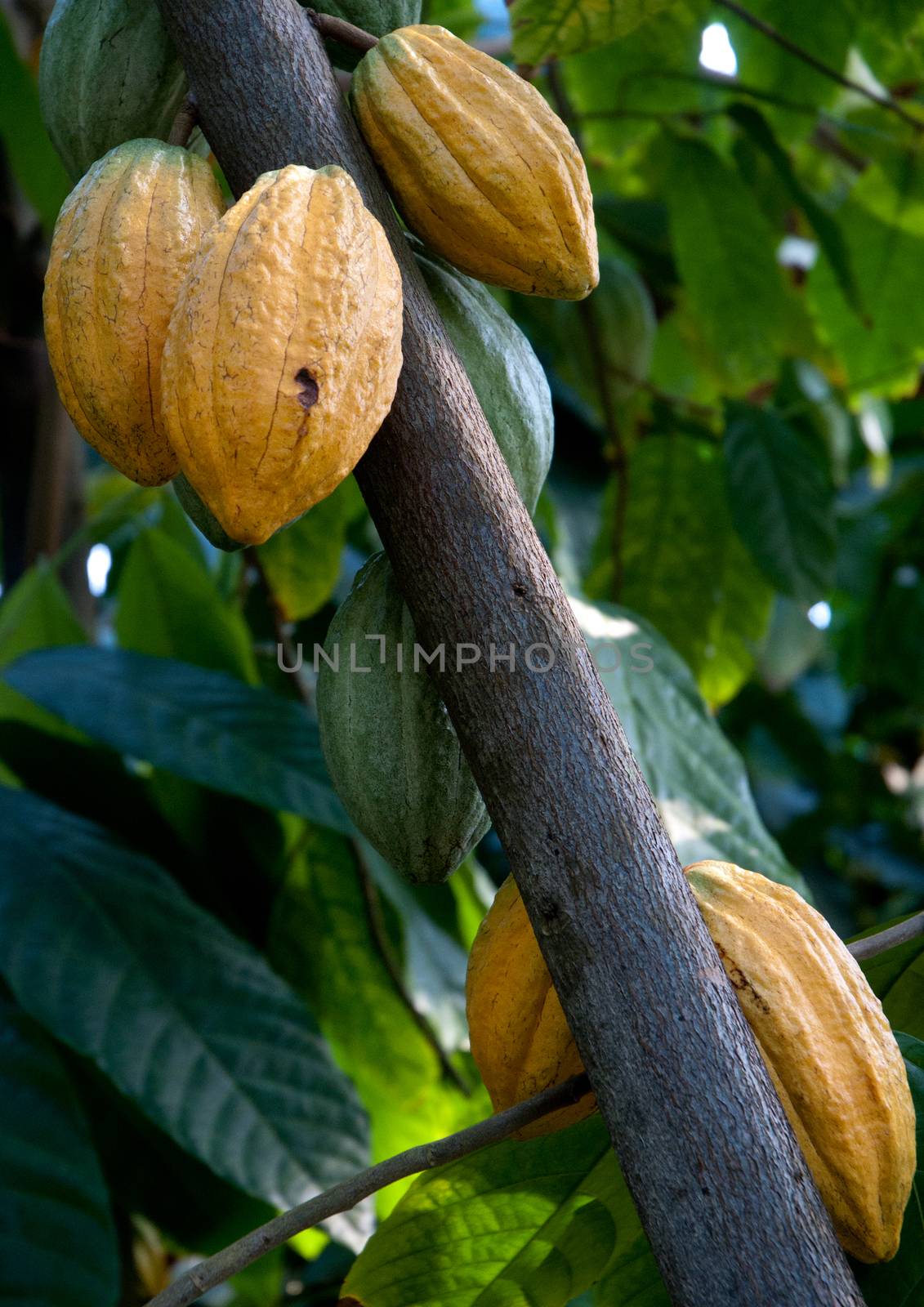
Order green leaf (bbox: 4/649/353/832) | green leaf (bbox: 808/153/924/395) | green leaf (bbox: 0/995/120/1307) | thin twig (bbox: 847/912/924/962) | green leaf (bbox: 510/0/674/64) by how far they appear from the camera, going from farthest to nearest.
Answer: green leaf (bbox: 808/153/924/395) → green leaf (bbox: 4/649/353/832) → green leaf (bbox: 0/995/120/1307) → green leaf (bbox: 510/0/674/64) → thin twig (bbox: 847/912/924/962)

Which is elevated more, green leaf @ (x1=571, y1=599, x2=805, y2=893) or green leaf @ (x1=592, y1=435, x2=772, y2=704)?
green leaf @ (x1=571, y1=599, x2=805, y2=893)

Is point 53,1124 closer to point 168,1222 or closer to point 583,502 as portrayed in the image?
point 168,1222

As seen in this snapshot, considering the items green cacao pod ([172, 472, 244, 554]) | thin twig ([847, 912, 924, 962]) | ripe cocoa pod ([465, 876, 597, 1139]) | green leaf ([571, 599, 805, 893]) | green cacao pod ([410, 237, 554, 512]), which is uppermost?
green cacao pod ([410, 237, 554, 512])

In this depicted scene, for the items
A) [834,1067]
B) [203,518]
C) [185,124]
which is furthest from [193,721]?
[834,1067]

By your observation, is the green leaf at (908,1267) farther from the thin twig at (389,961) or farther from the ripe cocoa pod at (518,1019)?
the thin twig at (389,961)

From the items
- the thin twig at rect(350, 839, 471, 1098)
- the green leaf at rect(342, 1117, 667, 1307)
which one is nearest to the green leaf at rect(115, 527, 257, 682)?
the thin twig at rect(350, 839, 471, 1098)

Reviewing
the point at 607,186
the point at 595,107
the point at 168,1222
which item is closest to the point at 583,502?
the point at 595,107

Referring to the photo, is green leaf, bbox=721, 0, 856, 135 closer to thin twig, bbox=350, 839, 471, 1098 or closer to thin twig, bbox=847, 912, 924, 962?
thin twig, bbox=350, 839, 471, 1098
